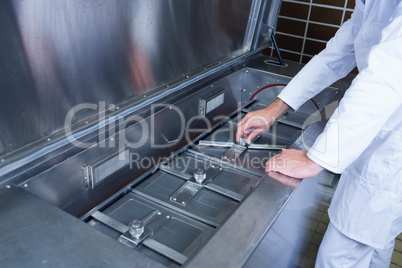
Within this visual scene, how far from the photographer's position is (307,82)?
4.43 feet

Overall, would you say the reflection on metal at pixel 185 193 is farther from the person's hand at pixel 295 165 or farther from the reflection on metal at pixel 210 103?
the reflection on metal at pixel 210 103

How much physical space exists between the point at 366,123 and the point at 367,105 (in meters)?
0.05

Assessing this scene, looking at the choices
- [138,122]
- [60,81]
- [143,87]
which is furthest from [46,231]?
[143,87]

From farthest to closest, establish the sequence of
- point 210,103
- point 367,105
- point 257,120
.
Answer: point 210,103
point 257,120
point 367,105

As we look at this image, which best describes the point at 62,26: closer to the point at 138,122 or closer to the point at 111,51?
the point at 111,51

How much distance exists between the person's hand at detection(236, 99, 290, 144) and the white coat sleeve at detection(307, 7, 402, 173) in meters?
0.39

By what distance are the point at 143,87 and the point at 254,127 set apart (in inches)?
17.5

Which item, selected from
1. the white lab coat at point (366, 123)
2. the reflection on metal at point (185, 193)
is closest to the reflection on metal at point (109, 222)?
the reflection on metal at point (185, 193)

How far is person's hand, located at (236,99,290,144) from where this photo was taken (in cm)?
131

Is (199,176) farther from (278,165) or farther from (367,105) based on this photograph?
(367,105)

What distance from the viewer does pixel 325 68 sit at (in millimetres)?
1333

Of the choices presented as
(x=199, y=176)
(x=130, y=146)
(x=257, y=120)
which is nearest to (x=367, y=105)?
(x=257, y=120)

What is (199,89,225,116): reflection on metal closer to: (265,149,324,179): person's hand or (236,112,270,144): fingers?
(236,112,270,144): fingers

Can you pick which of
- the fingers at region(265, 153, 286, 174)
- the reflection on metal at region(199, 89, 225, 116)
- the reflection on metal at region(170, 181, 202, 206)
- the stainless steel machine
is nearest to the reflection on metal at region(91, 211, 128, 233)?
the stainless steel machine
